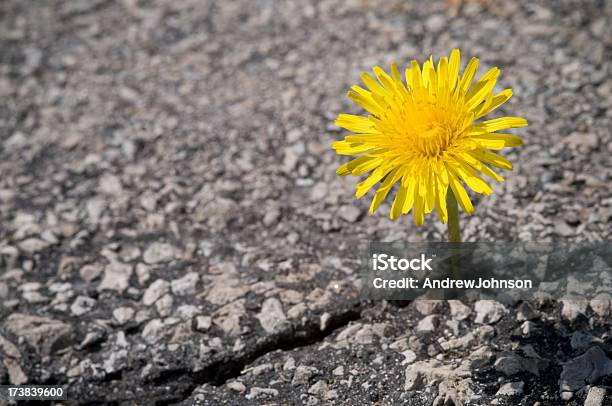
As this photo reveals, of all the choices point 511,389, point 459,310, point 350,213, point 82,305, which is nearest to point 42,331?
point 82,305

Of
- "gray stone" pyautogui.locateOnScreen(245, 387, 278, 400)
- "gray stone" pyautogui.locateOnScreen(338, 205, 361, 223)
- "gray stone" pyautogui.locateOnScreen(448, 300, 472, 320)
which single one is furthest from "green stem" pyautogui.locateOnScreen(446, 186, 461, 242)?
"gray stone" pyautogui.locateOnScreen(245, 387, 278, 400)

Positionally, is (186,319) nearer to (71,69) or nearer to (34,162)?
(34,162)

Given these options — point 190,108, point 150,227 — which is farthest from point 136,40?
point 150,227

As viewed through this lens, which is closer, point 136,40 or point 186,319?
point 186,319

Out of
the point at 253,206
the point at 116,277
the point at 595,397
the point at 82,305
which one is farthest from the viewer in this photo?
the point at 253,206

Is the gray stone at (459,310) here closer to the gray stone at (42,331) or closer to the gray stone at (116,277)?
the gray stone at (116,277)

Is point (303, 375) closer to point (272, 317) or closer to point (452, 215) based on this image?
point (272, 317)
